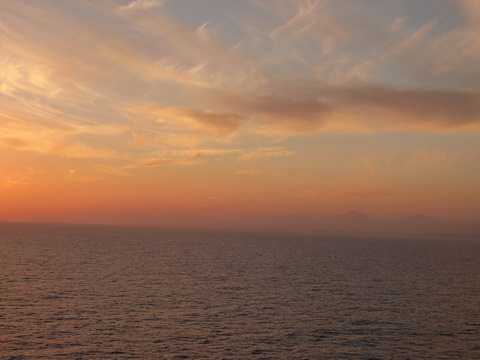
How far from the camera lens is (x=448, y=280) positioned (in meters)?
107

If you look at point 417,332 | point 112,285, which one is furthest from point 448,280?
point 112,285

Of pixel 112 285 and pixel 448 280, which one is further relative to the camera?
pixel 448 280

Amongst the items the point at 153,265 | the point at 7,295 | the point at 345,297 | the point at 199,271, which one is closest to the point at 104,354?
the point at 7,295

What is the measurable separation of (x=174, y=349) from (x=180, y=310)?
57.8ft

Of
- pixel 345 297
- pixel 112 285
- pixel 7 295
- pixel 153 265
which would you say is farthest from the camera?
pixel 153 265

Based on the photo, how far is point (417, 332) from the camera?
55.9m

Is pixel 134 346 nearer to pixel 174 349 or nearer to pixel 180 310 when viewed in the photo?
pixel 174 349

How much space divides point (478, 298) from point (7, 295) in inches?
3370

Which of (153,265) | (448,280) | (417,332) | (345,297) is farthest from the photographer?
(153,265)

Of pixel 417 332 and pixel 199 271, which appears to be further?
pixel 199 271

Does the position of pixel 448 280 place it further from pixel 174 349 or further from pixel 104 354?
pixel 104 354

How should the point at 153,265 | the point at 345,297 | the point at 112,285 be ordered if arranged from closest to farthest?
the point at 345,297 < the point at 112,285 < the point at 153,265

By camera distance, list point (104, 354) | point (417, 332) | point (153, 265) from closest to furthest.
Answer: point (104, 354) → point (417, 332) → point (153, 265)

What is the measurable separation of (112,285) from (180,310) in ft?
87.5
